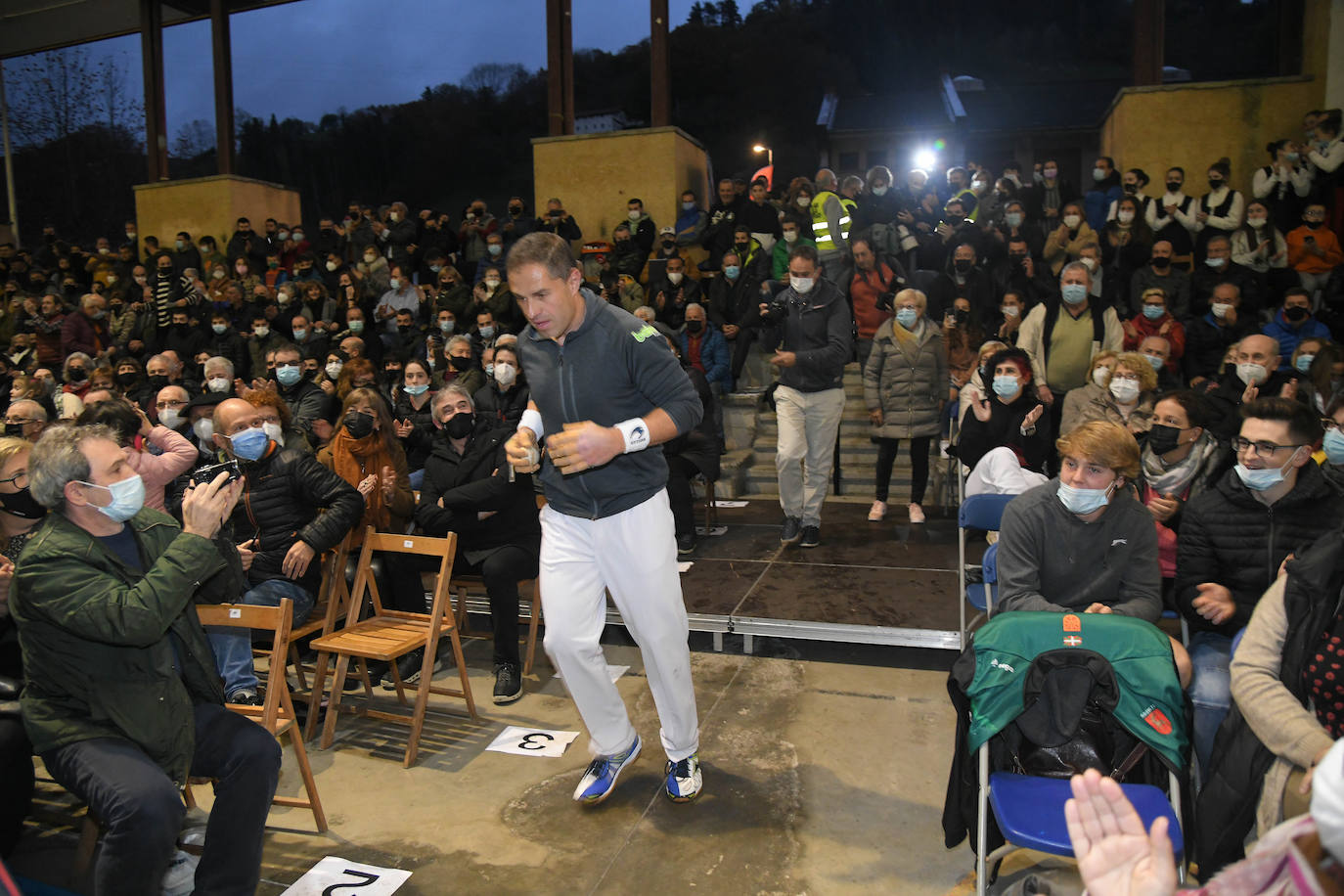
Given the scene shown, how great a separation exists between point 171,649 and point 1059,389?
589cm

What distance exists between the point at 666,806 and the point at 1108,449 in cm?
197

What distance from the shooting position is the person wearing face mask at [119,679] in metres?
2.41

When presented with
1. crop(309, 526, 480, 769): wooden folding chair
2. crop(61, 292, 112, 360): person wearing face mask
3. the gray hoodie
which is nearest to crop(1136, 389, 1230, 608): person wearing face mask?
the gray hoodie

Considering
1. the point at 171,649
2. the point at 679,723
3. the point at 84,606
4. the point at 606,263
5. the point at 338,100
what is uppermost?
the point at 338,100

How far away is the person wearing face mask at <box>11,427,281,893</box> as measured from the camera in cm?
241

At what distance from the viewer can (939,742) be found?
12.2 feet

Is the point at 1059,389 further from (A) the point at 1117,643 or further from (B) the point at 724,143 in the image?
(B) the point at 724,143

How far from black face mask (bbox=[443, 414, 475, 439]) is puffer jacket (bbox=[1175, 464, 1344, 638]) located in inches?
131

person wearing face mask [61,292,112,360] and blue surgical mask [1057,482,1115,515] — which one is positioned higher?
person wearing face mask [61,292,112,360]

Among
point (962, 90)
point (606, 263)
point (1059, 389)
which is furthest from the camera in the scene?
point (962, 90)

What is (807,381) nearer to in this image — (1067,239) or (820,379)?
(820,379)

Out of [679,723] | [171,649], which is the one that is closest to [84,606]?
[171,649]

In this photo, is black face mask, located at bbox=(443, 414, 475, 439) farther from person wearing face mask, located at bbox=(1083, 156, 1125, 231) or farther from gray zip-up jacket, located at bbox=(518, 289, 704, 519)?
person wearing face mask, located at bbox=(1083, 156, 1125, 231)

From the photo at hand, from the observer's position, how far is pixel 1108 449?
3.02m
